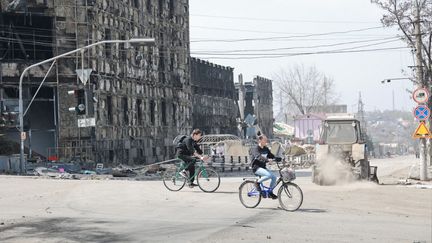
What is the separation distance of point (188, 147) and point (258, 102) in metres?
68.5

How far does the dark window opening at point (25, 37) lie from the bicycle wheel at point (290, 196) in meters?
30.7

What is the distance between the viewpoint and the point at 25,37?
41812 mm

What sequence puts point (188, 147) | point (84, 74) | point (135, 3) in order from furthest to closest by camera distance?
point (135, 3) → point (84, 74) → point (188, 147)

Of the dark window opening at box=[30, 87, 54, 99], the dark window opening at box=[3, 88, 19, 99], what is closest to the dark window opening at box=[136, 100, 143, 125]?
the dark window opening at box=[30, 87, 54, 99]

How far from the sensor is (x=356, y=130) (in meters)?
23.1

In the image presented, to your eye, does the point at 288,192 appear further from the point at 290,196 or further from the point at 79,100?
the point at 79,100

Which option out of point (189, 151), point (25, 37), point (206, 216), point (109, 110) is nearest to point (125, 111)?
point (109, 110)

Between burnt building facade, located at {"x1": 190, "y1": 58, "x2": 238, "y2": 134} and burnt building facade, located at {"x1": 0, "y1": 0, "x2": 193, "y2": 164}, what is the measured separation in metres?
12.1

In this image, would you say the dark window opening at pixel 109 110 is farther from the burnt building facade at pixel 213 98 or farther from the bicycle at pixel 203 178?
the bicycle at pixel 203 178

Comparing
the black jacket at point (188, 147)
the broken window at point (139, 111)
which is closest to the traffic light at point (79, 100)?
the broken window at point (139, 111)

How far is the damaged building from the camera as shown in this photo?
8362cm

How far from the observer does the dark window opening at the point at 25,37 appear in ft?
133

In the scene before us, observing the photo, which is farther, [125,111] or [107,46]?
[125,111]

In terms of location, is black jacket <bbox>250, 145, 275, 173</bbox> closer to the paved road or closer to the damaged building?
the paved road
